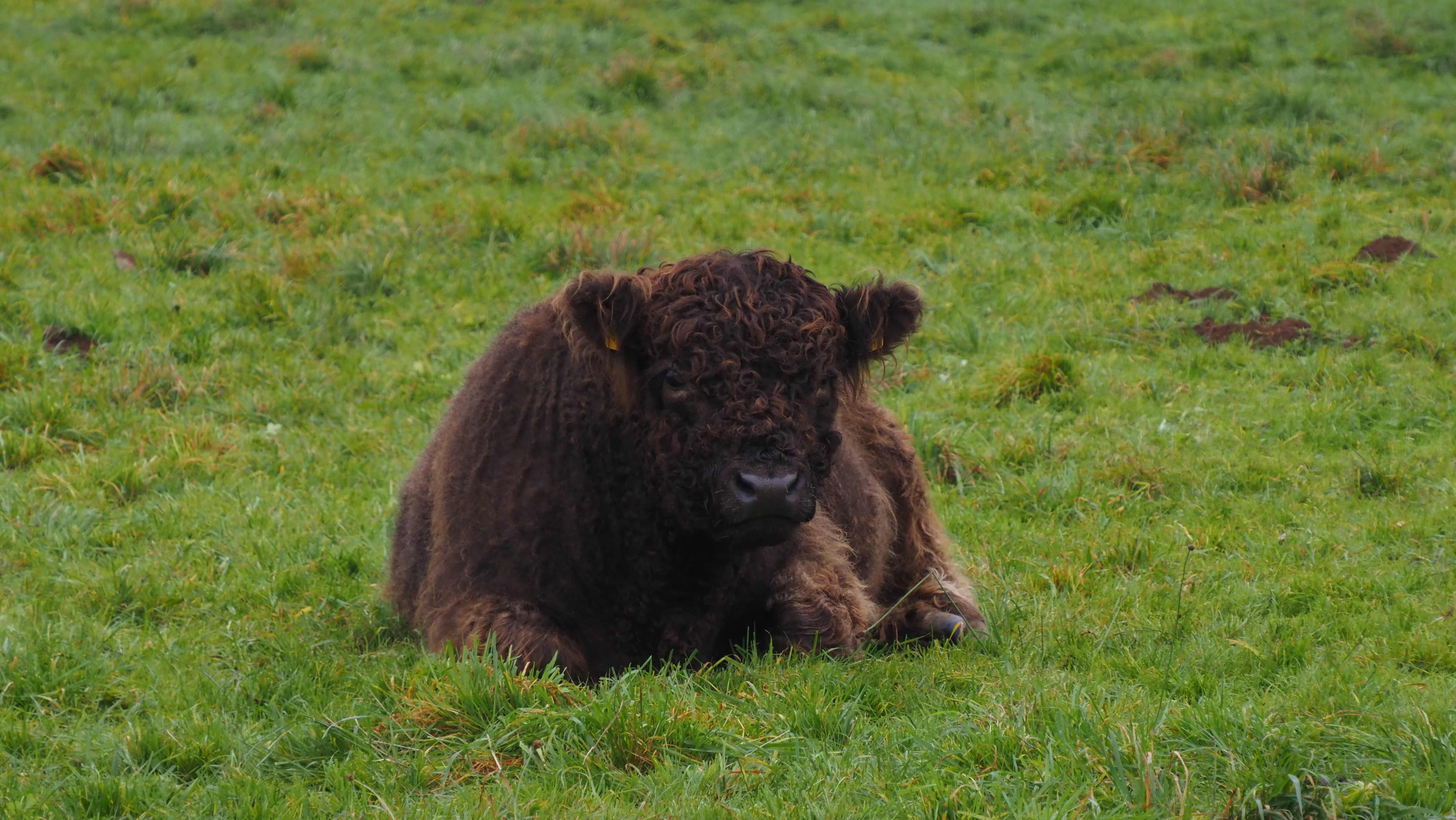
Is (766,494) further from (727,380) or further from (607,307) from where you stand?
(607,307)

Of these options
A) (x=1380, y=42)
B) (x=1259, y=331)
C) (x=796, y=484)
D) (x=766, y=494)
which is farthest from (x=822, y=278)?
(x=1380, y=42)

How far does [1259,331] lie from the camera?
10.3 meters

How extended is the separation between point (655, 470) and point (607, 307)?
0.63m

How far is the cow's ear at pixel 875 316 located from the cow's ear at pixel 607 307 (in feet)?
2.72

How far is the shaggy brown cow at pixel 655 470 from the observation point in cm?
526

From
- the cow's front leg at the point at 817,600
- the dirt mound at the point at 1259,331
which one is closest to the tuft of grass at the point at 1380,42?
the dirt mound at the point at 1259,331

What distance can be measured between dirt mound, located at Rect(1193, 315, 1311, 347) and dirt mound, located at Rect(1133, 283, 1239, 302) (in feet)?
1.50

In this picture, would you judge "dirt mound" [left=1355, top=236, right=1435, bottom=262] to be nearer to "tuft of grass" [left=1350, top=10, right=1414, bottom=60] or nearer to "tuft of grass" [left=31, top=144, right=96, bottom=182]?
"tuft of grass" [left=1350, top=10, right=1414, bottom=60]

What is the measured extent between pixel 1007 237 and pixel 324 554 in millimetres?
7467

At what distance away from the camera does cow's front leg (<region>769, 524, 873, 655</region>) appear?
591 centimetres

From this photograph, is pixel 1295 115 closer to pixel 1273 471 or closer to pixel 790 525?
pixel 1273 471

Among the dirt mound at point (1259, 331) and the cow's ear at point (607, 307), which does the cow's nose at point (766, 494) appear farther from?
the dirt mound at point (1259, 331)

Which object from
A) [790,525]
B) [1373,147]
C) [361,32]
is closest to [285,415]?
[790,525]

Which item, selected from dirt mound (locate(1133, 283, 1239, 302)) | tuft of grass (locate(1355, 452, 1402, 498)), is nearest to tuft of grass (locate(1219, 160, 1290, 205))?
dirt mound (locate(1133, 283, 1239, 302))
